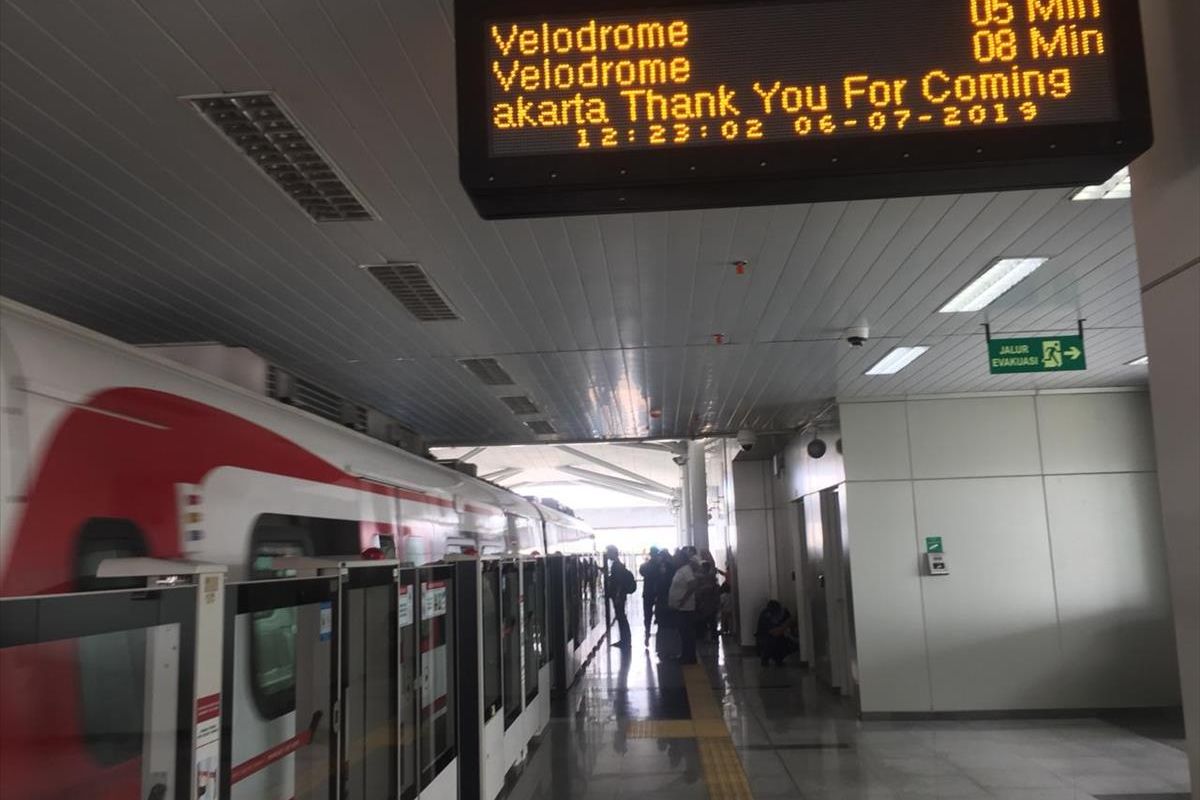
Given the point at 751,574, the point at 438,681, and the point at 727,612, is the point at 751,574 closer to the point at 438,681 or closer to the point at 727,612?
the point at 727,612

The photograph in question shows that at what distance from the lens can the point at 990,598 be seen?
9281mm

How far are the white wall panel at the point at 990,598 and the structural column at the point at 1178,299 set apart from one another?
7425 mm

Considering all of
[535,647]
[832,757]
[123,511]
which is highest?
[123,511]

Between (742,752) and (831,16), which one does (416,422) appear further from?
(831,16)

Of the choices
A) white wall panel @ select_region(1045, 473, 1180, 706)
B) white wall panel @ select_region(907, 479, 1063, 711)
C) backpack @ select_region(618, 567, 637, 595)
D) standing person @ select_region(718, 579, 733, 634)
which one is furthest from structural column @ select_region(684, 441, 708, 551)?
white wall panel @ select_region(1045, 473, 1180, 706)

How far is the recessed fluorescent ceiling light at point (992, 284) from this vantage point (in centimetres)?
538

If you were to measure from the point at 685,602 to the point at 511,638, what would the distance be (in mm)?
6122

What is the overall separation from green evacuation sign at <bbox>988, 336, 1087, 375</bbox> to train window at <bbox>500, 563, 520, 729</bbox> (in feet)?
12.5


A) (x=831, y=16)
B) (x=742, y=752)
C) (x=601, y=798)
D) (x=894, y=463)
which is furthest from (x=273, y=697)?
(x=894, y=463)

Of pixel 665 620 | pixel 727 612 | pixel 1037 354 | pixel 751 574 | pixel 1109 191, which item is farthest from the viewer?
pixel 727 612

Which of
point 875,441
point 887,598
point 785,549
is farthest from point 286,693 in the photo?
point 785,549

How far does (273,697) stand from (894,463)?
24.4ft

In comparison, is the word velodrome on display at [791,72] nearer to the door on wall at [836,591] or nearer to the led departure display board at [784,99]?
the led departure display board at [784,99]

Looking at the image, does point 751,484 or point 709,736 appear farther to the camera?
point 751,484
